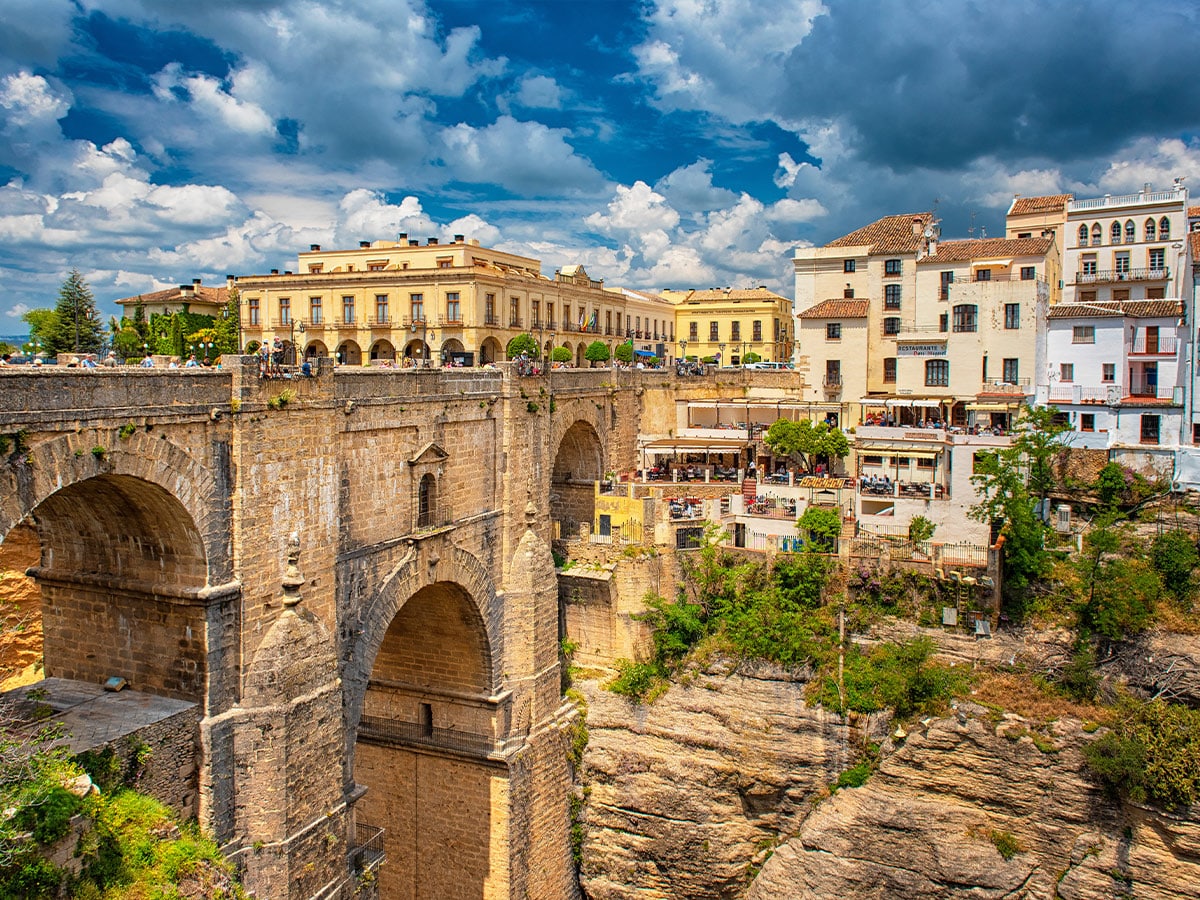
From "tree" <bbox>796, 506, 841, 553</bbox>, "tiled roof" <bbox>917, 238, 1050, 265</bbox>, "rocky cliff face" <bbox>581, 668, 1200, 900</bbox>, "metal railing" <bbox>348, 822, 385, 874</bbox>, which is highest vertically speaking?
"tiled roof" <bbox>917, 238, 1050, 265</bbox>

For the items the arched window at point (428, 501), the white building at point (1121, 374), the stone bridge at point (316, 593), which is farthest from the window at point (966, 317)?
the arched window at point (428, 501)

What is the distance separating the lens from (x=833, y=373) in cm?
3556

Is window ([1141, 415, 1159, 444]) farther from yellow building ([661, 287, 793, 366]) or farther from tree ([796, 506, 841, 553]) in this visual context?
yellow building ([661, 287, 793, 366])

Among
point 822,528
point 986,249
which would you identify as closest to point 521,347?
point 986,249

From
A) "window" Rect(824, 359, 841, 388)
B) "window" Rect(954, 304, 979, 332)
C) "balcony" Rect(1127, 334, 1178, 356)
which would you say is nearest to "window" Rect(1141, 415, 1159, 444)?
"balcony" Rect(1127, 334, 1178, 356)

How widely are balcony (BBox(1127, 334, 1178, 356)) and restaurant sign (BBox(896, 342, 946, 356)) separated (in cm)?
574

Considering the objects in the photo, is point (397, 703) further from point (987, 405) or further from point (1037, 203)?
point (1037, 203)

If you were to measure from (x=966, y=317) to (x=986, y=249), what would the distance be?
12.0 ft

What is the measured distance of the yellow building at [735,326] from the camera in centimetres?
5684

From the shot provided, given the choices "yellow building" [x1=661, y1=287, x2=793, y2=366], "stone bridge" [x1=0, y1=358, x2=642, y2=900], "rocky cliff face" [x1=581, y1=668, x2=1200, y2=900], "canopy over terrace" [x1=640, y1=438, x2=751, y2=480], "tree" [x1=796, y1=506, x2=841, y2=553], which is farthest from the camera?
"yellow building" [x1=661, y1=287, x2=793, y2=366]

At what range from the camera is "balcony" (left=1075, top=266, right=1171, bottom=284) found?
1260 inches

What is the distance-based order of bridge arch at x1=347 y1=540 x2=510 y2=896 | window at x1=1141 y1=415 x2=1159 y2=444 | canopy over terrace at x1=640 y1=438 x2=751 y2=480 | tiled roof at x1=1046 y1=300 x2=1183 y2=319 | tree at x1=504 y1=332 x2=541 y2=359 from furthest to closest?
tree at x1=504 y1=332 x2=541 y2=359 → canopy over terrace at x1=640 y1=438 x2=751 y2=480 → tiled roof at x1=1046 y1=300 x2=1183 y2=319 → window at x1=1141 y1=415 x2=1159 y2=444 → bridge arch at x1=347 y1=540 x2=510 y2=896

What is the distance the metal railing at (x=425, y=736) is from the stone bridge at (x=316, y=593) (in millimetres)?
48

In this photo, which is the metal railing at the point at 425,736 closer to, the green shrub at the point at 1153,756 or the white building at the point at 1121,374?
the green shrub at the point at 1153,756
